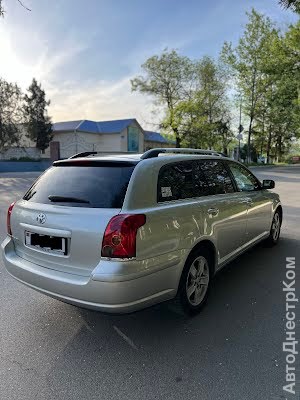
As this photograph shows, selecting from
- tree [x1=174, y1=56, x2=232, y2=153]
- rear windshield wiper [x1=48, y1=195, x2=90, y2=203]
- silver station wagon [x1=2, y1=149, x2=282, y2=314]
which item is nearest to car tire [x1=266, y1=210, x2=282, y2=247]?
silver station wagon [x1=2, y1=149, x2=282, y2=314]

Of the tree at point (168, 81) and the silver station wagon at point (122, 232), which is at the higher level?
the tree at point (168, 81)

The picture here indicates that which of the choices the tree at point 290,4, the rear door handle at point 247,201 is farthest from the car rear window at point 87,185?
the tree at point 290,4

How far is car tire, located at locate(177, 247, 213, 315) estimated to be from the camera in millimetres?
3314

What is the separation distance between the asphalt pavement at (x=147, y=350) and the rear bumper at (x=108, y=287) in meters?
0.43

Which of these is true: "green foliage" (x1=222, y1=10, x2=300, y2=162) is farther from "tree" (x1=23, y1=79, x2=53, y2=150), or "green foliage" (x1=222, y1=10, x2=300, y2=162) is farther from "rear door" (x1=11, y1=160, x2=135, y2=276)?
"rear door" (x1=11, y1=160, x2=135, y2=276)

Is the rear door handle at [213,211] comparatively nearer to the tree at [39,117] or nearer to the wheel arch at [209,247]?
the wheel arch at [209,247]

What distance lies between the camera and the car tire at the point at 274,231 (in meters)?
5.85

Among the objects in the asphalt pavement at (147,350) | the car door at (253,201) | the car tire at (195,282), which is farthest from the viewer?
the car door at (253,201)

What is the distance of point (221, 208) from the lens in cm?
392

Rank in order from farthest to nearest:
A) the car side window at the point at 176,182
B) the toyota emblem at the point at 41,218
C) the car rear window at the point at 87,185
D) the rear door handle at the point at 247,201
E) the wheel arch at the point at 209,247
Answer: the rear door handle at the point at 247,201, the wheel arch at the point at 209,247, the car side window at the point at 176,182, the toyota emblem at the point at 41,218, the car rear window at the point at 87,185

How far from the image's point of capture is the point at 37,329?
3273 millimetres

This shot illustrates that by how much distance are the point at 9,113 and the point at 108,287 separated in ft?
110

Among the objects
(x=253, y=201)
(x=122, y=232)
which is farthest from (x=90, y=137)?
(x=122, y=232)

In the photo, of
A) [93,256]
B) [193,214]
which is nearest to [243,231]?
[193,214]
